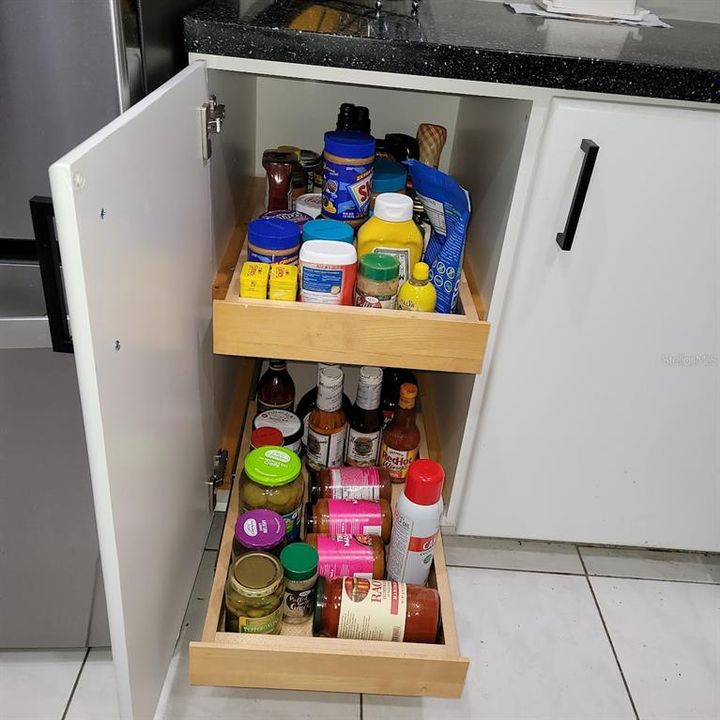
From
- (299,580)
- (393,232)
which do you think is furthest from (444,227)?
(299,580)

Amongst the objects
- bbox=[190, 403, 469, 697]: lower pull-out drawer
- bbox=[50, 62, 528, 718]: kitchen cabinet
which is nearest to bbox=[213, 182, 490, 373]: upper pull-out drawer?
bbox=[50, 62, 528, 718]: kitchen cabinet

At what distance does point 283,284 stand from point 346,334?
0.12m

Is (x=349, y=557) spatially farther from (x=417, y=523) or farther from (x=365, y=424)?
(x=365, y=424)

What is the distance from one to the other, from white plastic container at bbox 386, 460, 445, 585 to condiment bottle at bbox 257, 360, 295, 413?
37cm

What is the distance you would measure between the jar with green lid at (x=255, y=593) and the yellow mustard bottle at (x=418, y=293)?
42 centimetres

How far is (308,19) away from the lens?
1032 millimetres

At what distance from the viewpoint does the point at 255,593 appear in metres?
0.97

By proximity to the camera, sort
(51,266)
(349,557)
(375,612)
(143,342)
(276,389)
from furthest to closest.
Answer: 1. (276,389)
2. (349,557)
3. (375,612)
4. (143,342)
5. (51,266)

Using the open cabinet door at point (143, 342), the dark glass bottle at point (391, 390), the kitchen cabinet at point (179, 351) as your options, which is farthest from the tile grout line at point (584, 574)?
the open cabinet door at point (143, 342)

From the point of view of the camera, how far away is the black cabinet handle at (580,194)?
2.99 feet

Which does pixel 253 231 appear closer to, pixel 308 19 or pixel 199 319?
pixel 199 319

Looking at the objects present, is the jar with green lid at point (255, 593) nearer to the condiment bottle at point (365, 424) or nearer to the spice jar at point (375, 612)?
the spice jar at point (375, 612)

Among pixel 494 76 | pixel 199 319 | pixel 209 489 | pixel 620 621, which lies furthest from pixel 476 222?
pixel 620 621

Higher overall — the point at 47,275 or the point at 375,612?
the point at 47,275
